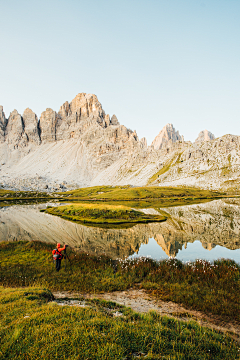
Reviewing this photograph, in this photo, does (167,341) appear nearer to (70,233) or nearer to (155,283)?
(155,283)

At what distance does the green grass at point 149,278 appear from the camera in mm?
14438

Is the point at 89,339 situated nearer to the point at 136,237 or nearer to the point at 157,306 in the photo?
the point at 157,306

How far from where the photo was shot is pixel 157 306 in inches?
548

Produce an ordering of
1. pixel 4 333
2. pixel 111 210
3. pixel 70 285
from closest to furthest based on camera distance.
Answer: pixel 4 333 → pixel 70 285 → pixel 111 210

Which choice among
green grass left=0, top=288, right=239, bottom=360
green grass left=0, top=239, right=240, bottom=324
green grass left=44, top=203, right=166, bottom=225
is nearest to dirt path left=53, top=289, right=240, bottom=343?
green grass left=0, top=239, right=240, bottom=324

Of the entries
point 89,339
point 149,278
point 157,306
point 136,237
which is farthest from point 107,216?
point 89,339

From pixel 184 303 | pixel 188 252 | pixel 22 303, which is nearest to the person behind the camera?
pixel 22 303

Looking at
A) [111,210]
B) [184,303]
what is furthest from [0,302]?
[111,210]

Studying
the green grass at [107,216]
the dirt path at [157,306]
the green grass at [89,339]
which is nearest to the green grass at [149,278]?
the dirt path at [157,306]

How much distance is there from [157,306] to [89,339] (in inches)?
353

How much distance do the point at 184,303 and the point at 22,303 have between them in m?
11.2

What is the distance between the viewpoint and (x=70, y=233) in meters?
40.9

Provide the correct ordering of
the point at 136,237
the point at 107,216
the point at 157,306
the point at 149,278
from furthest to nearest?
the point at 107,216 < the point at 136,237 < the point at 149,278 < the point at 157,306

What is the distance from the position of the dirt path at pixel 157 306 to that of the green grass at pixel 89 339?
263 cm
